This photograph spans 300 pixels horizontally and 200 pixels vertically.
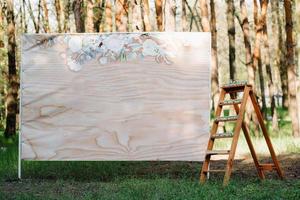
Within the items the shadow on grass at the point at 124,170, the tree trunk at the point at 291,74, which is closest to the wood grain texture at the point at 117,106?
the shadow on grass at the point at 124,170

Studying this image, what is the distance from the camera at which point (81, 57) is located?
339 inches

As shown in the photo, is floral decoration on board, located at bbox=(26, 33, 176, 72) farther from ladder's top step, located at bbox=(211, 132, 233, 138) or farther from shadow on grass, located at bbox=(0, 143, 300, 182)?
shadow on grass, located at bbox=(0, 143, 300, 182)

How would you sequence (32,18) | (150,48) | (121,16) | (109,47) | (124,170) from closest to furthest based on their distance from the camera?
(150,48) → (109,47) → (124,170) → (121,16) → (32,18)

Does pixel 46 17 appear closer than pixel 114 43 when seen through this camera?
No

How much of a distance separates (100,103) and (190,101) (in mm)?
1394

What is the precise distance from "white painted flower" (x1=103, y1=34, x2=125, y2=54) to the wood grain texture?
242 millimetres

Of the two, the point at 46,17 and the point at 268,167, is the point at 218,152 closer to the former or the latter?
the point at 268,167

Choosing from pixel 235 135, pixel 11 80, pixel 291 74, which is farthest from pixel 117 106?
pixel 11 80

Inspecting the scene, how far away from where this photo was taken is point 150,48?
27.8 feet

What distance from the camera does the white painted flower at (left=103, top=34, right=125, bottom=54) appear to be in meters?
8.58

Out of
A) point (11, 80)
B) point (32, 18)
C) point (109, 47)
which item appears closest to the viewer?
point (109, 47)

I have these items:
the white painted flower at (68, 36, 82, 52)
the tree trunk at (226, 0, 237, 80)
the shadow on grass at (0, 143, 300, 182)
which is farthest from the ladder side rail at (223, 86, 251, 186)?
the tree trunk at (226, 0, 237, 80)

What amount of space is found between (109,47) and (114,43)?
0.33ft

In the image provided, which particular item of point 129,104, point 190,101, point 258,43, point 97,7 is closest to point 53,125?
point 129,104
